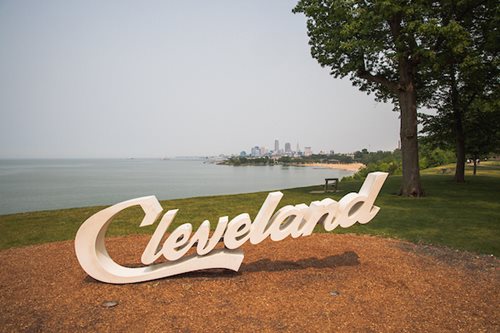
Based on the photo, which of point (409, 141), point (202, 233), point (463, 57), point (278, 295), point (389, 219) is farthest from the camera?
point (409, 141)

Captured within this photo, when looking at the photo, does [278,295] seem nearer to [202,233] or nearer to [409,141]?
[202,233]

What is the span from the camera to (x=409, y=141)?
16766mm

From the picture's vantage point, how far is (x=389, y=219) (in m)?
12.2

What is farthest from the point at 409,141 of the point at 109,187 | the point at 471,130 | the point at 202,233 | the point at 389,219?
the point at 109,187

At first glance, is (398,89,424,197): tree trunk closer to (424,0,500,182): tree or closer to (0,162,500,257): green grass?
(0,162,500,257): green grass

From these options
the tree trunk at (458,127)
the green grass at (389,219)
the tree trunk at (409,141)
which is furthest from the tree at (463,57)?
the green grass at (389,219)

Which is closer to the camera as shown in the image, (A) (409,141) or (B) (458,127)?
(A) (409,141)

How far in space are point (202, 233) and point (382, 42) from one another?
14.4 meters

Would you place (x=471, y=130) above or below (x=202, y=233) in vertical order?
above

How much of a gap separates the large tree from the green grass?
2.62m

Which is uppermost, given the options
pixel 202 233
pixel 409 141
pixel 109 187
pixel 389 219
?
pixel 409 141

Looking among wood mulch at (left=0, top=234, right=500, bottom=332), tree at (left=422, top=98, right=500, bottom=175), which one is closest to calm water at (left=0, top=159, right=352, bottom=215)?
tree at (left=422, top=98, right=500, bottom=175)

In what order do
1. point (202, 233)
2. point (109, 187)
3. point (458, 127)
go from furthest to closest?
point (109, 187), point (458, 127), point (202, 233)

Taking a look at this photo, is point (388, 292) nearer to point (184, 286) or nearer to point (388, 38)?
point (184, 286)
